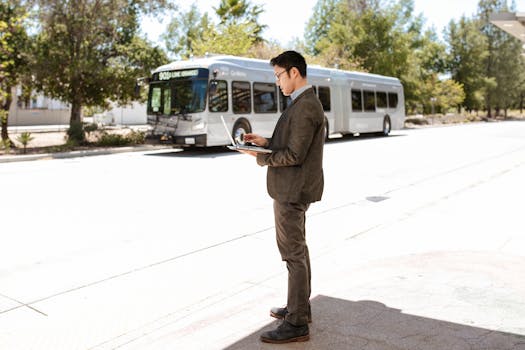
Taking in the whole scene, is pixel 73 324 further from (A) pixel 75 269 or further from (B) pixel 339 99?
(B) pixel 339 99

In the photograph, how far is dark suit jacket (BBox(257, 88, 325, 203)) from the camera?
10.9 ft

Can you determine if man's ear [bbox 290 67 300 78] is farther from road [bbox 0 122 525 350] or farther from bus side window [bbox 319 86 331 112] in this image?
bus side window [bbox 319 86 331 112]

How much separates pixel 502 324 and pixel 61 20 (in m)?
22.7

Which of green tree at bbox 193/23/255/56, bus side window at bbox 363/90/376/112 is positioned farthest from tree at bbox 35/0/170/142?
bus side window at bbox 363/90/376/112

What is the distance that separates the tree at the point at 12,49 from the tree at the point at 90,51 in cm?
68

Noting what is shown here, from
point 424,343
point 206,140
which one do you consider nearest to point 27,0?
point 206,140

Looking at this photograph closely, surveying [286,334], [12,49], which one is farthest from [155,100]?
[286,334]

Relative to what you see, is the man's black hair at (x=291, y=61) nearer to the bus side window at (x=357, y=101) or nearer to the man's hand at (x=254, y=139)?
the man's hand at (x=254, y=139)

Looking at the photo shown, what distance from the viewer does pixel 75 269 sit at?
5180 millimetres

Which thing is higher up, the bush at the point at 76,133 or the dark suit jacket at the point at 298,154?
the bush at the point at 76,133

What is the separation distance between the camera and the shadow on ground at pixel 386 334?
130 inches

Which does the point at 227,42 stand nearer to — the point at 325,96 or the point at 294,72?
the point at 325,96

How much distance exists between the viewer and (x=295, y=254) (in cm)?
344

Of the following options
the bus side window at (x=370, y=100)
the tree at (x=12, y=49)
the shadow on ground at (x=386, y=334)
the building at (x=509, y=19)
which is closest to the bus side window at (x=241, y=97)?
the tree at (x=12, y=49)
